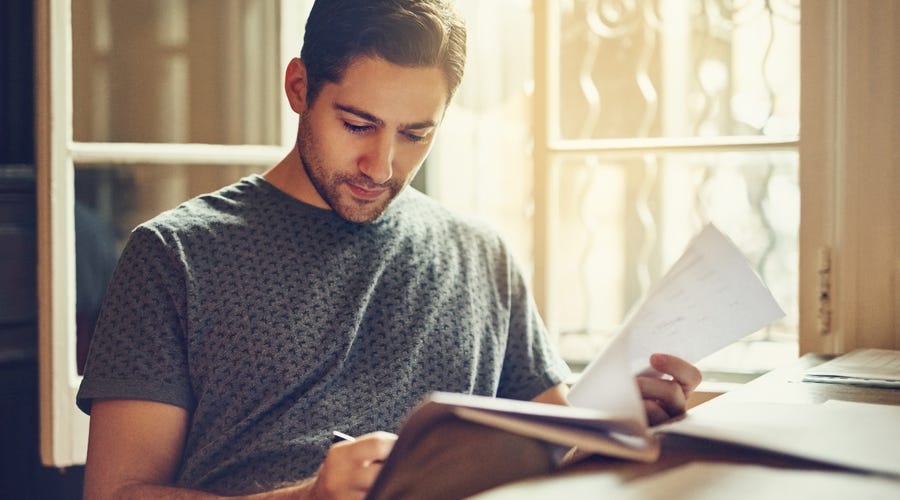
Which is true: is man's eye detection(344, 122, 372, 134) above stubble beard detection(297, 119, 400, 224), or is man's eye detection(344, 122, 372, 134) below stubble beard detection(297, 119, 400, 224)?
above

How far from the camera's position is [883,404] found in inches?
39.4

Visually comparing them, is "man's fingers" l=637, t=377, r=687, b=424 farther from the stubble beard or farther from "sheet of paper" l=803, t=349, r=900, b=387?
the stubble beard

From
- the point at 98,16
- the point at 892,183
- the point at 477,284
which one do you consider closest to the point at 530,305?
the point at 477,284

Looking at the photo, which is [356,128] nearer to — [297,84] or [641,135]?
[297,84]

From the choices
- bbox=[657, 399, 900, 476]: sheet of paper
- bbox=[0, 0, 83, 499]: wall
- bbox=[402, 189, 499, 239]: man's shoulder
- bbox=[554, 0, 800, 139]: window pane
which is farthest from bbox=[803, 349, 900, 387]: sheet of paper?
bbox=[554, 0, 800, 139]: window pane

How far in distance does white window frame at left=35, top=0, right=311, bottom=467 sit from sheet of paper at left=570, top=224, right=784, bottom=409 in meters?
1.09

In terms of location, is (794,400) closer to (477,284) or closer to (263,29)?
(477,284)

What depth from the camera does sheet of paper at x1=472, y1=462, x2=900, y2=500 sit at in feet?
2.06

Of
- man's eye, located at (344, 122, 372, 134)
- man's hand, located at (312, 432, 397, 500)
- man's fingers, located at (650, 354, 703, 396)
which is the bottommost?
man's hand, located at (312, 432, 397, 500)

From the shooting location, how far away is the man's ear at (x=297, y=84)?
51.0 inches

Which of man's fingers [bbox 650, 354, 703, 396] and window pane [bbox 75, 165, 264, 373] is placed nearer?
man's fingers [bbox 650, 354, 703, 396]

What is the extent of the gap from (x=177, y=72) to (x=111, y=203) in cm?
28

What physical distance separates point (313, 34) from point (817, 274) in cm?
91

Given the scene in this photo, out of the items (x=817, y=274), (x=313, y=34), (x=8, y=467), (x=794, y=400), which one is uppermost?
(x=313, y=34)
